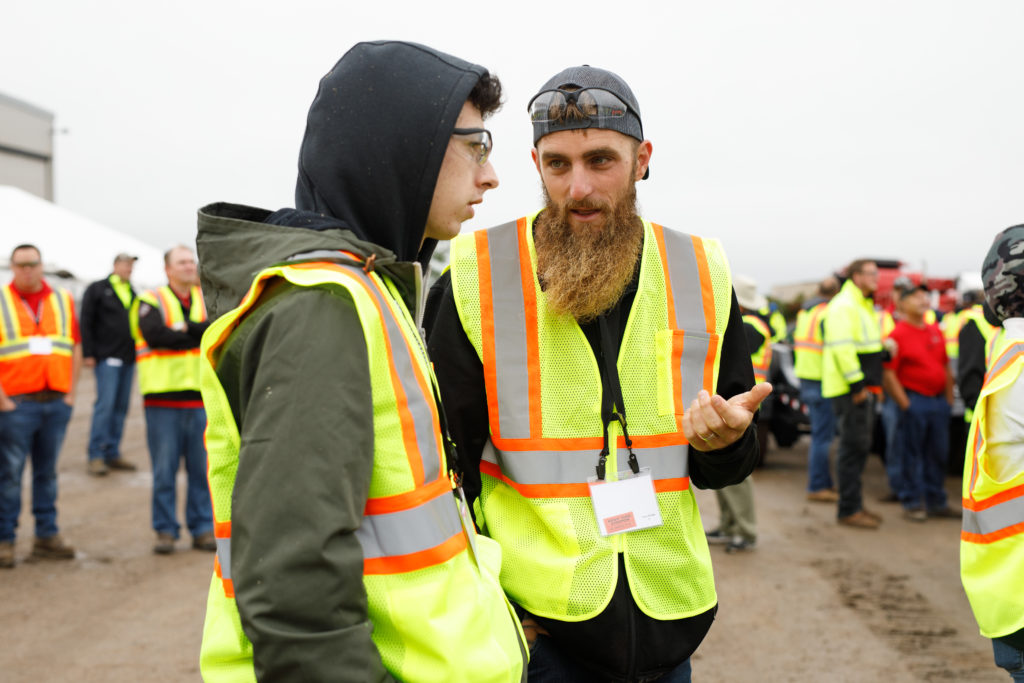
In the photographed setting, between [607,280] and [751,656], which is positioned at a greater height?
[607,280]

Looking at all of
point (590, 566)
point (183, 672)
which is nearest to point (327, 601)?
point (590, 566)

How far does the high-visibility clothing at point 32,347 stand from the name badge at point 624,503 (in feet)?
19.8

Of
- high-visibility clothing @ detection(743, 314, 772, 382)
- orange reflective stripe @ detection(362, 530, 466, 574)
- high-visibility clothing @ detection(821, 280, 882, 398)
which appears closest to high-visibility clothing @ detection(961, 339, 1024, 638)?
orange reflective stripe @ detection(362, 530, 466, 574)

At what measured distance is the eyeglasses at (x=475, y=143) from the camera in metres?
1.71

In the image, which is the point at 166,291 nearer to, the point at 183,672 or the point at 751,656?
the point at 183,672

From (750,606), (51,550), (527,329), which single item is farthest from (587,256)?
(51,550)

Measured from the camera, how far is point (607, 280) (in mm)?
2223

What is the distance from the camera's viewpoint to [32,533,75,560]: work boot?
655 centimetres

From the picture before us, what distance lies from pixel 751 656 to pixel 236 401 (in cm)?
425

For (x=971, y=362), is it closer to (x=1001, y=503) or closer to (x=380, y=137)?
(x=1001, y=503)

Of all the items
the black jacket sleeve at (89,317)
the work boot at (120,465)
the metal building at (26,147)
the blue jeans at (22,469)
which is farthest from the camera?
the metal building at (26,147)

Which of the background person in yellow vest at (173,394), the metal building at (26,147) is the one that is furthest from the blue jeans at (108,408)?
the metal building at (26,147)

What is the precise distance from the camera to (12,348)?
6.73 metres

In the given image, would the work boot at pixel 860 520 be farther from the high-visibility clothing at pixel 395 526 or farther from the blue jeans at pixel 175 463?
the high-visibility clothing at pixel 395 526
